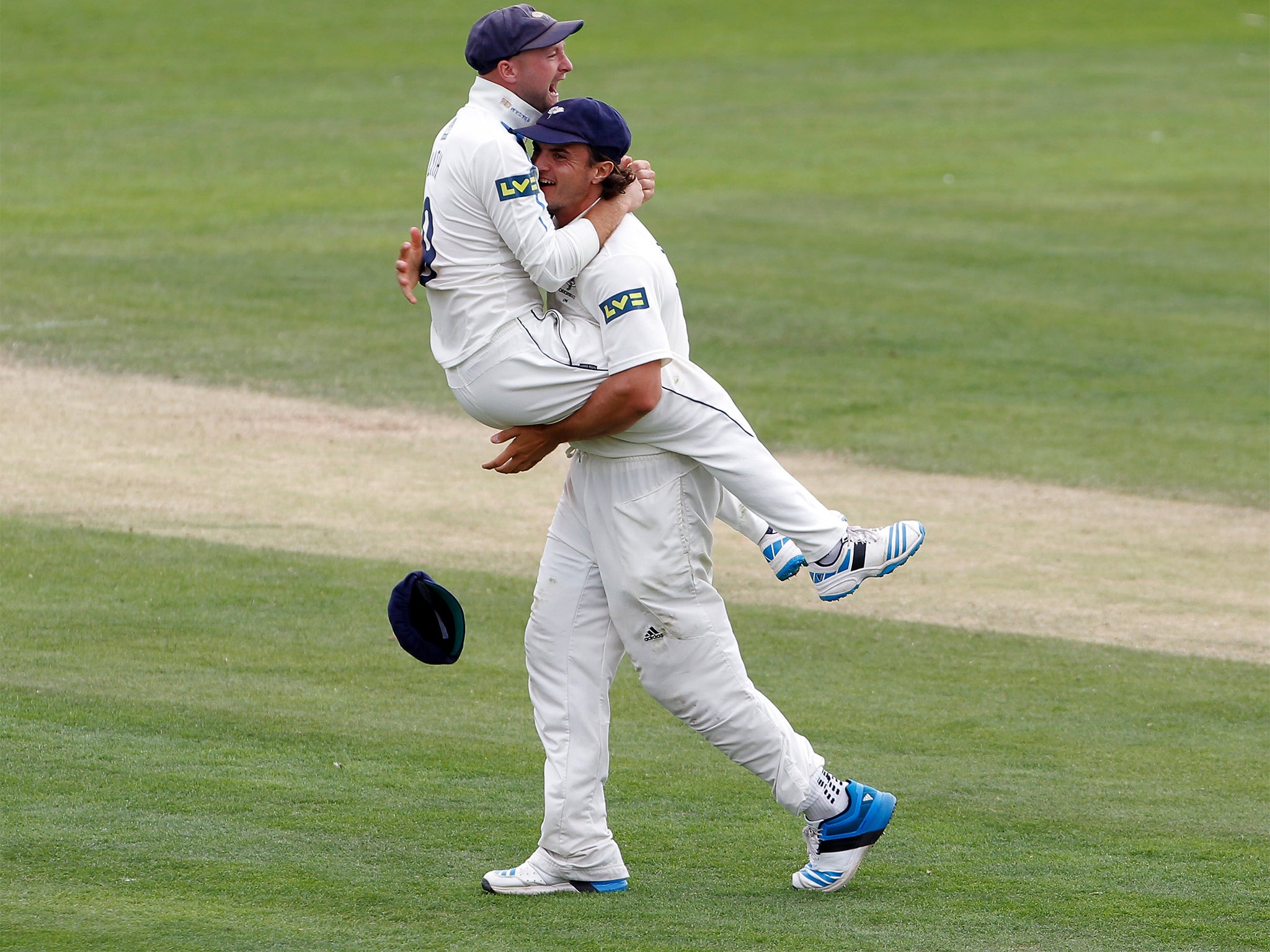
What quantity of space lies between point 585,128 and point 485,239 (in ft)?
1.45

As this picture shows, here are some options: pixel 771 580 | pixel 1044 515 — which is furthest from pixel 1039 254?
pixel 771 580

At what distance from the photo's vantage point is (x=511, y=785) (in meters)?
6.61

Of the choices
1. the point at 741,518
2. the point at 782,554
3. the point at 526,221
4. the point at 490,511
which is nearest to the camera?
the point at 526,221

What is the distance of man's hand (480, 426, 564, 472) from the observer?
18.0 ft

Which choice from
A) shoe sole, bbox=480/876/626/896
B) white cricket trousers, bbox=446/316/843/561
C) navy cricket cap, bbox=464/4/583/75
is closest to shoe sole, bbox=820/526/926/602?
white cricket trousers, bbox=446/316/843/561

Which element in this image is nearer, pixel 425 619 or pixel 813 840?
pixel 813 840

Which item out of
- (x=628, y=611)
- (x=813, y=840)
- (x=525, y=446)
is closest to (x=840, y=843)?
(x=813, y=840)

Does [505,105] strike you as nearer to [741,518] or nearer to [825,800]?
[741,518]

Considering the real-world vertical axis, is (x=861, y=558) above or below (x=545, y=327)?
below

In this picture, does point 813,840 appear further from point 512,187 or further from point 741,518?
point 512,187

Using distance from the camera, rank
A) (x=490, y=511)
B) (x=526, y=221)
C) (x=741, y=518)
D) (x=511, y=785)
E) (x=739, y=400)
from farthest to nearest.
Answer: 1. (x=739, y=400)
2. (x=490, y=511)
3. (x=511, y=785)
4. (x=741, y=518)
5. (x=526, y=221)

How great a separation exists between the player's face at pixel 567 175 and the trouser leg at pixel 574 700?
3.37 ft

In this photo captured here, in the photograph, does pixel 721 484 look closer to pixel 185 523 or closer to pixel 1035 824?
pixel 1035 824

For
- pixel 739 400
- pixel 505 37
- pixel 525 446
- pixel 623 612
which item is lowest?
pixel 739 400
